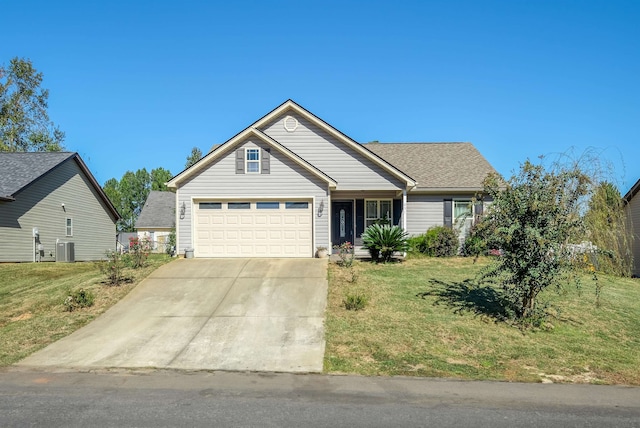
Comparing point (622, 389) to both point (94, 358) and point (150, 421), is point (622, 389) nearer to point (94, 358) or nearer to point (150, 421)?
point (150, 421)

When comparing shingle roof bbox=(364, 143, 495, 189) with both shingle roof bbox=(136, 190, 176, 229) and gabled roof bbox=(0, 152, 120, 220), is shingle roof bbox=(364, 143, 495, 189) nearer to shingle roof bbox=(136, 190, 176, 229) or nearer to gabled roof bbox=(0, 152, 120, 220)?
gabled roof bbox=(0, 152, 120, 220)

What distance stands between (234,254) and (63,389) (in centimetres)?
1198

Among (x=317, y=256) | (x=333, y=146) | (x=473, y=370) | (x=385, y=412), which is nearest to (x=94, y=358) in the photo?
(x=385, y=412)

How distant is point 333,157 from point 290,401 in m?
15.5

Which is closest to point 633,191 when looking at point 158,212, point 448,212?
point 448,212

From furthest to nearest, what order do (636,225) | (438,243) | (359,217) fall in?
(636,225) < (359,217) < (438,243)

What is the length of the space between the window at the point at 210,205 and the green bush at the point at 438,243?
806cm

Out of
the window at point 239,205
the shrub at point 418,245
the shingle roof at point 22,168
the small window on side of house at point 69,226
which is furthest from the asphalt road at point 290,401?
the small window on side of house at point 69,226

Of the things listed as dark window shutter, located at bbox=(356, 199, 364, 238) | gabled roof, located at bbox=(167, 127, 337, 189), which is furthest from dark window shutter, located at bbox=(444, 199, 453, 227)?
gabled roof, located at bbox=(167, 127, 337, 189)

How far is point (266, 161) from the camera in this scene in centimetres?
1941

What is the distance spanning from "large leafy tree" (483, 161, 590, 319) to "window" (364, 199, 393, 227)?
10.9 metres

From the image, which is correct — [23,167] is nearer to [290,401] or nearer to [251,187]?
[251,187]

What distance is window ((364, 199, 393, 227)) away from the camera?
73.3 feet

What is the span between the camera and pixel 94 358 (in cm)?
916
